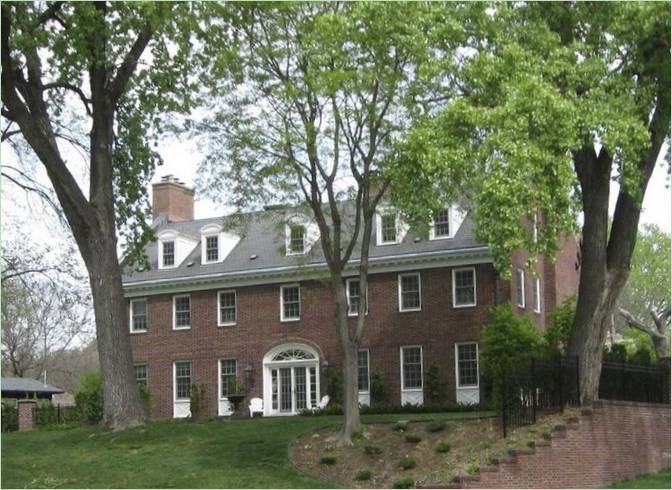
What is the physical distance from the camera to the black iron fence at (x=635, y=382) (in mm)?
24000

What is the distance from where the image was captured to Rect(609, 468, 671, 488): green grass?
68.6 feet

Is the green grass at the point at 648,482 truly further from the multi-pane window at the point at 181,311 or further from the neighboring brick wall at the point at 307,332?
the multi-pane window at the point at 181,311

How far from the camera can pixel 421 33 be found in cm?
2023

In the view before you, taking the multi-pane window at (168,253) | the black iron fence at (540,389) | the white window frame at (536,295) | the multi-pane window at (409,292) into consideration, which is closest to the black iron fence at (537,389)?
the black iron fence at (540,389)

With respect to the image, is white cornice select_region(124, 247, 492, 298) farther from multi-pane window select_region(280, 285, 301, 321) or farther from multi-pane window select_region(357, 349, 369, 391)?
multi-pane window select_region(357, 349, 369, 391)

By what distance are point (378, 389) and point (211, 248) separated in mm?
9514

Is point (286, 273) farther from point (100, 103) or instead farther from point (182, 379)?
point (100, 103)

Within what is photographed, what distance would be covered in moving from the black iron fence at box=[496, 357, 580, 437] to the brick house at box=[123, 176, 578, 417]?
11.8m

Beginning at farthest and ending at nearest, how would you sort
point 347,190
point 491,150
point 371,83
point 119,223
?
point 119,223, point 347,190, point 371,83, point 491,150

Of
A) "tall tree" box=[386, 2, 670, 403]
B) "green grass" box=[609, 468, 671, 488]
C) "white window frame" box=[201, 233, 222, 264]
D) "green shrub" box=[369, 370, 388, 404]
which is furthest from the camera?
"white window frame" box=[201, 233, 222, 264]

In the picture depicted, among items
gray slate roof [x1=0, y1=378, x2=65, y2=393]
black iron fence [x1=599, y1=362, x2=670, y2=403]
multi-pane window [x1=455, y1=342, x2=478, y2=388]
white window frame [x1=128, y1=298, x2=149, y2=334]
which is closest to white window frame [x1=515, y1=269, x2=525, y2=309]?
multi-pane window [x1=455, y1=342, x2=478, y2=388]

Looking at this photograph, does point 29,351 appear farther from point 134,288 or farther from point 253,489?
point 253,489

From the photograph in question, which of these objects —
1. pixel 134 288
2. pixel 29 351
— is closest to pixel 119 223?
pixel 134 288

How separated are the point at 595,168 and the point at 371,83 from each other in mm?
5254
